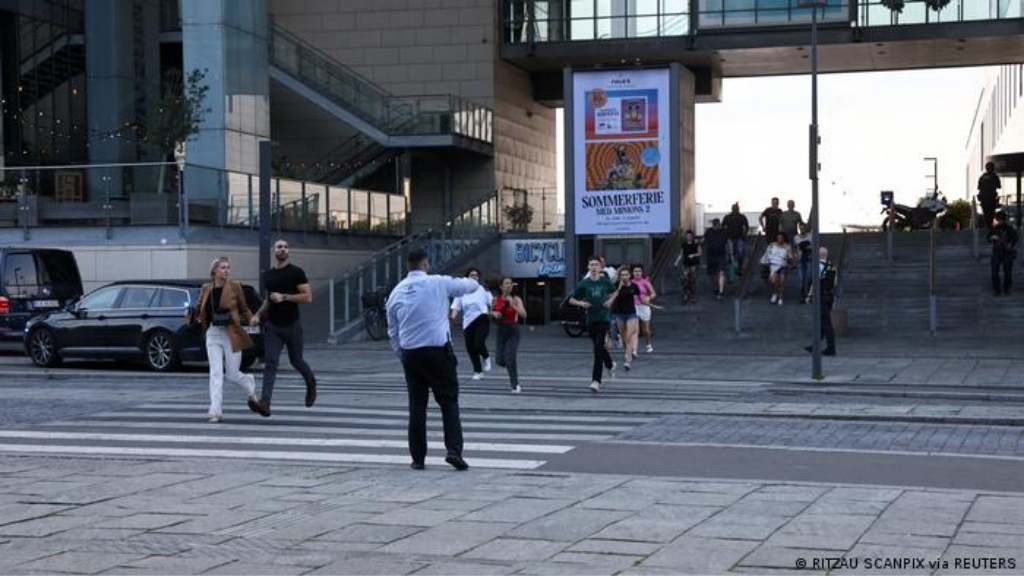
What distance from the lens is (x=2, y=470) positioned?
35.3 feet

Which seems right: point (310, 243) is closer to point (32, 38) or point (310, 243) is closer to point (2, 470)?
point (32, 38)

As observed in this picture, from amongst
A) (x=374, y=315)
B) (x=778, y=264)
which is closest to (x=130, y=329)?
(x=374, y=315)

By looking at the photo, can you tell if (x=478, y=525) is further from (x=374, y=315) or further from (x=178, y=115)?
(x=178, y=115)

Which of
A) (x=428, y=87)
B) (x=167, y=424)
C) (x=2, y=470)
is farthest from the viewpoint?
(x=428, y=87)

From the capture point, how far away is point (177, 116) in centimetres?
3606

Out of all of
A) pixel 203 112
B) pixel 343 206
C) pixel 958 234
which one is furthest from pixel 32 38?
pixel 958 234

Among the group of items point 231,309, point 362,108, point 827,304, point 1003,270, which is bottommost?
point 827,304

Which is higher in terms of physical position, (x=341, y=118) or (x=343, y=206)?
(x=341, y=118)

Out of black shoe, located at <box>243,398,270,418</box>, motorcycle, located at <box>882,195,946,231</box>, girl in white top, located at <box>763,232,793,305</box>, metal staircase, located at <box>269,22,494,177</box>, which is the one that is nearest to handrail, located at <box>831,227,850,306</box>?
girl in white top, located at <box>763,232,793,305</box>

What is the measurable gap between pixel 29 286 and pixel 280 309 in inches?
524

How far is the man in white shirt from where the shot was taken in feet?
35.2

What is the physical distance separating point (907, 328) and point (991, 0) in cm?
1592

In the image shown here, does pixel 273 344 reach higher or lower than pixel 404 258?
lower

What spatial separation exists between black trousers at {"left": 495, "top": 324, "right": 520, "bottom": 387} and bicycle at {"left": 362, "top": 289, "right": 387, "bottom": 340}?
1252cm
